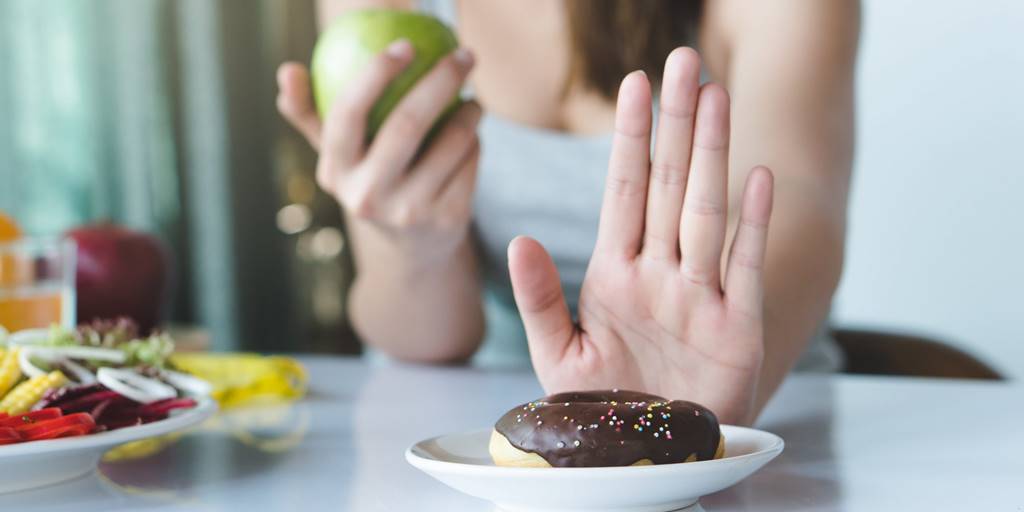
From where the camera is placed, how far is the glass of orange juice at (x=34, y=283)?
1.03 meters

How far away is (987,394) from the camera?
3.18 feet

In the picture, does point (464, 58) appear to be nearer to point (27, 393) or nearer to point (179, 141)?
point (27, 393)

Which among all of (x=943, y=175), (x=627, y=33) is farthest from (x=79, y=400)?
(x=943, y=175)

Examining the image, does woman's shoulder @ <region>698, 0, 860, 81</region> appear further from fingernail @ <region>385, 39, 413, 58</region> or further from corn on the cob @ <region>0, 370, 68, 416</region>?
corn on the cob @ <region>0, 370, 68, 416</region>

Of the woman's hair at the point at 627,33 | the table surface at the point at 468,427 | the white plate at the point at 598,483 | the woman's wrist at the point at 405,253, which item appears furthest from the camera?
the woman's hair at the point at 627,33

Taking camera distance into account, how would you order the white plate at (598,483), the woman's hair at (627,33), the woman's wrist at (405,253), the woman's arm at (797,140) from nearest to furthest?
the white plate at (598,483)
the woman's arm at (797,140)
the woman's wrist at (405,253)
the woman's hair at (627,33)

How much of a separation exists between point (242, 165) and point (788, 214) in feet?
9.65

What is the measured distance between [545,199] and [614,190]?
737mm

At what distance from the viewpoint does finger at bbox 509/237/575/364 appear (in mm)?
671

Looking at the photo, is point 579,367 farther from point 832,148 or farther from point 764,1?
point 764,1

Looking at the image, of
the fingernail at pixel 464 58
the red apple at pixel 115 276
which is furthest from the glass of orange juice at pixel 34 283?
the fingernail at pixel 464 58

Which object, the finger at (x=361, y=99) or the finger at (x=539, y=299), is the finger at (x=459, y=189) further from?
the finger at (x=539, y=299)

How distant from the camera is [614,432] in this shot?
0.51 metres

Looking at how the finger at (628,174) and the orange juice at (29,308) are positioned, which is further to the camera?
the orange juice at (29,308)
